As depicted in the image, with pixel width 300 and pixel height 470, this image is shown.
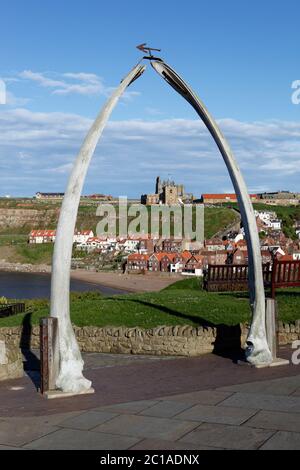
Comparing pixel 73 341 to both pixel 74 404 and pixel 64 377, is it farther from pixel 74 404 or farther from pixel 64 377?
pixel 74 404

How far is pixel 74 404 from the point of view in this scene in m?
9.76

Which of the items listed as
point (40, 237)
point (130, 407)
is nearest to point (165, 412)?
point (130, 407)

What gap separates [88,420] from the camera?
28.5 ft

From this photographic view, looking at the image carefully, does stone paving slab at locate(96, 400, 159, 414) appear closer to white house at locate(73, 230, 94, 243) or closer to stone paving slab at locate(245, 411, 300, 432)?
stone paving slab at locate(245, 411, 300, 432)

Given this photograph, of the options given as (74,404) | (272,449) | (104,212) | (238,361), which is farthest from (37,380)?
(104,212)

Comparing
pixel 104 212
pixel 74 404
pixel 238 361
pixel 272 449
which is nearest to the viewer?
pixel 272 449

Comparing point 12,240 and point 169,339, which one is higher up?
point 12,240

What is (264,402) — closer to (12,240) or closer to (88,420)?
(88,420)

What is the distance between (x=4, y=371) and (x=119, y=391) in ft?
8.38

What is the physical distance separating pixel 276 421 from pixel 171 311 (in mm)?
8970

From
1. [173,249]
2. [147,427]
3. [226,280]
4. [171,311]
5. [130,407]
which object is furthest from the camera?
[173,249]

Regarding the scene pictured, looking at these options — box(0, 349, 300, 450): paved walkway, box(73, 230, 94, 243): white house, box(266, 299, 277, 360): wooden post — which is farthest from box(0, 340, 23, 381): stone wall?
box(73, 230, 94, 243): white house

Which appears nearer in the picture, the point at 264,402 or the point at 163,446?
the point at 163,446

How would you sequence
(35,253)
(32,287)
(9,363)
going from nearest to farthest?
(9,363)
(32,287)
(35,253)
